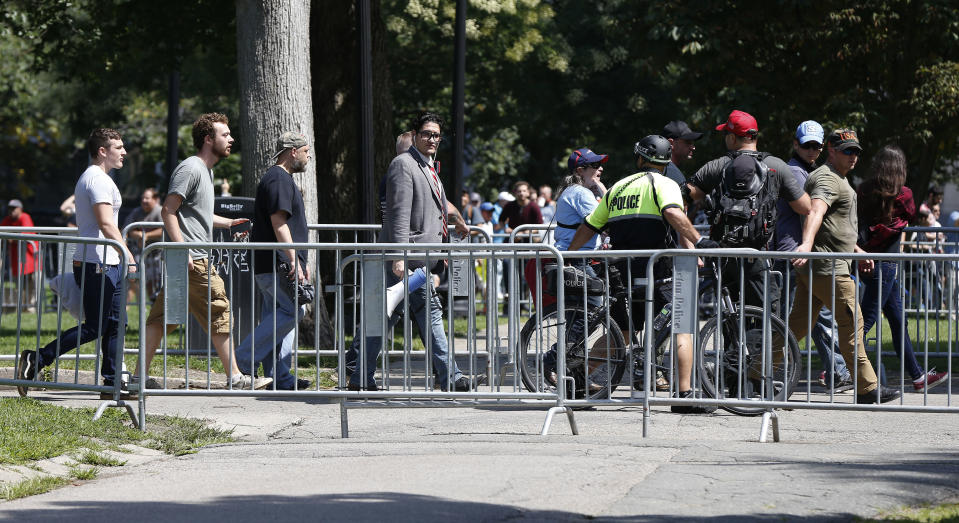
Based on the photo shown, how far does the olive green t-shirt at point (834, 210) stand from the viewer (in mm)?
9305

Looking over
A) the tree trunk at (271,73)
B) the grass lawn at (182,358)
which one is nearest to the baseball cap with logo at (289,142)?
the grass lawn at (182,358)

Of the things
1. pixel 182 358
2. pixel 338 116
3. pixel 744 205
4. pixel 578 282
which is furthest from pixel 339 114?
pixel 578 282

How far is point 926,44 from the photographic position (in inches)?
760

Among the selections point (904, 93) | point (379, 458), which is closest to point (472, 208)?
point (904, 93)

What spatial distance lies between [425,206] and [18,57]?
3099 centimetres

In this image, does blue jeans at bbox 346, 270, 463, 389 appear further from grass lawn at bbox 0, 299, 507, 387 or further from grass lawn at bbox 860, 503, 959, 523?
grass lawn at bbox 860, 503, 959, 523

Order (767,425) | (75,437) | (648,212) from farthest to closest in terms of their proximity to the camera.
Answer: (648,212), (767,425), (75,437)

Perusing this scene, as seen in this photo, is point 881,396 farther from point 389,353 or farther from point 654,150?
point 389,353

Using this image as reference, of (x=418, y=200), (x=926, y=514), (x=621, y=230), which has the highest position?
(x=418, y=200)

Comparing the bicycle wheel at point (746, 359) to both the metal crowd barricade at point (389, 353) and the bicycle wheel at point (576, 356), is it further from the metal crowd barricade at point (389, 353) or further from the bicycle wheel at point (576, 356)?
the metal crowd barricade at point (389, 353)

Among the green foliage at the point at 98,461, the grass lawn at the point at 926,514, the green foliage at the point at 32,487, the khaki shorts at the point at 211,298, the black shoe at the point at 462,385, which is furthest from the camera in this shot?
the khaki shorts at the point at 211,298

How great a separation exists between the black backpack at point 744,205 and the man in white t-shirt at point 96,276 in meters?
3.68

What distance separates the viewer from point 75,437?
737cm

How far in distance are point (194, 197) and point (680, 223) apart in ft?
10.5
